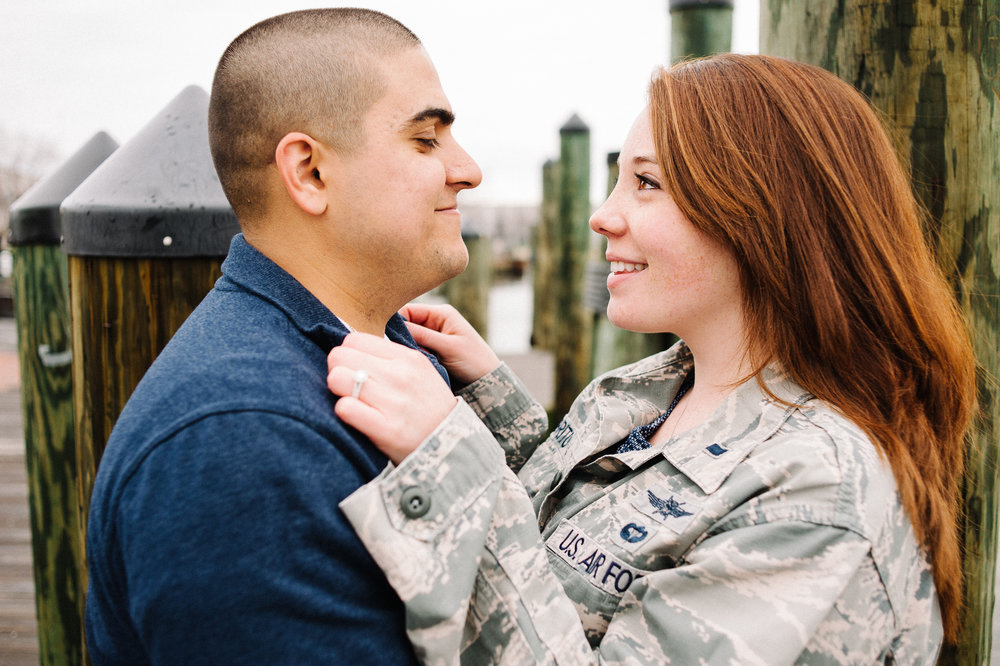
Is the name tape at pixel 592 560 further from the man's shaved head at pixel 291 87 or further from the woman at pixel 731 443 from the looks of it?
the man's shaved head at pixel 291 87

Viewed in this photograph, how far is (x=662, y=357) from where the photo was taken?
91.4 inches

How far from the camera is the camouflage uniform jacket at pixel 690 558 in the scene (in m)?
1.31

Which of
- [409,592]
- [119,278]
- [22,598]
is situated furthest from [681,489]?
[22,598]

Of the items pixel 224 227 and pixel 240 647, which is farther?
pixel 224 227

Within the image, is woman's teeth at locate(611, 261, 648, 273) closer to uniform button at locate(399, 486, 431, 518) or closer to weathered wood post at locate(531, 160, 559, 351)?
uniform button at locate(399, 486, 431, 518)

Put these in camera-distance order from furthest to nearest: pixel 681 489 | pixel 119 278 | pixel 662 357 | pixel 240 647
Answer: pixel 662 357
pixel 119 278
pixel 681 489
pixel 240 647

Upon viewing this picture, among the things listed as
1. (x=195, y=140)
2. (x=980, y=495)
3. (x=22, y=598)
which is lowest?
(x=22, y=598)

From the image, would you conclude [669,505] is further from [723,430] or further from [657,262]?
[657,262]

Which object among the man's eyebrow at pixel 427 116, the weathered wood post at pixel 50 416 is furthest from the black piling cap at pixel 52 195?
the man's eyebrow at pixel 427 116

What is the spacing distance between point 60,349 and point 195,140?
3.90ft

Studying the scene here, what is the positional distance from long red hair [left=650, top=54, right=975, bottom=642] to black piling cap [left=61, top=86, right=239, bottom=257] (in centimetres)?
112

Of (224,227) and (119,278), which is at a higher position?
(224,227)

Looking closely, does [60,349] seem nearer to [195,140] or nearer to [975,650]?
[195,140]

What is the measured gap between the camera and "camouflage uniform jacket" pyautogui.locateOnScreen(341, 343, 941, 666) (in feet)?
4.30
